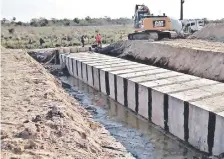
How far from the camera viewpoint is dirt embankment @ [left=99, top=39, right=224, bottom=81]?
529 inches

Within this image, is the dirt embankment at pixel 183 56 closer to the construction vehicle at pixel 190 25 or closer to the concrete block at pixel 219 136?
the concrete block at pixel 219 136

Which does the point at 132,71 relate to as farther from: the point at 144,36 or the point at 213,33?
the point at 213,33

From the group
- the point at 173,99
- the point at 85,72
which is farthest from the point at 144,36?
the point at 173,99

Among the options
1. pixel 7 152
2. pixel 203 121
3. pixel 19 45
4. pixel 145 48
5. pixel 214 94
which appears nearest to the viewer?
pixel 7 152

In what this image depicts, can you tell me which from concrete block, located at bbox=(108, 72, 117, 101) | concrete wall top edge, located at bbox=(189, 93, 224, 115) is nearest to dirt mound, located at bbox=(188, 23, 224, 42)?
concrete block, located at bbox=(108, 72, 117, 101)

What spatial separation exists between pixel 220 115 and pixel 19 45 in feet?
88.5

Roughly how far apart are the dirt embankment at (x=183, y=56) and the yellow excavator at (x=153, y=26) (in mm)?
1173

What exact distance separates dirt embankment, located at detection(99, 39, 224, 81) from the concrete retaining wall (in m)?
2.25

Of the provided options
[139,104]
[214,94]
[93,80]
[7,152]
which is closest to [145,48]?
[93,80]

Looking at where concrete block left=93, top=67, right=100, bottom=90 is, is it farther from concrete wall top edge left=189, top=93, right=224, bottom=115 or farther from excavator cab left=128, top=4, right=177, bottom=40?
excavator cab left=128, top=4, right=177, bottom=40

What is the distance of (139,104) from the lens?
10508mm

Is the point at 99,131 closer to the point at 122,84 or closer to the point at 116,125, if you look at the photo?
the point at 116,125

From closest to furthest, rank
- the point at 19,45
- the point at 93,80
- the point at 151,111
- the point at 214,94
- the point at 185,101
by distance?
the point at 185,101
the point at 214,94
the point at 151,111
the point at 93,80
the point at 19,45

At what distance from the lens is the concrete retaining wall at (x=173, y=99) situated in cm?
722
